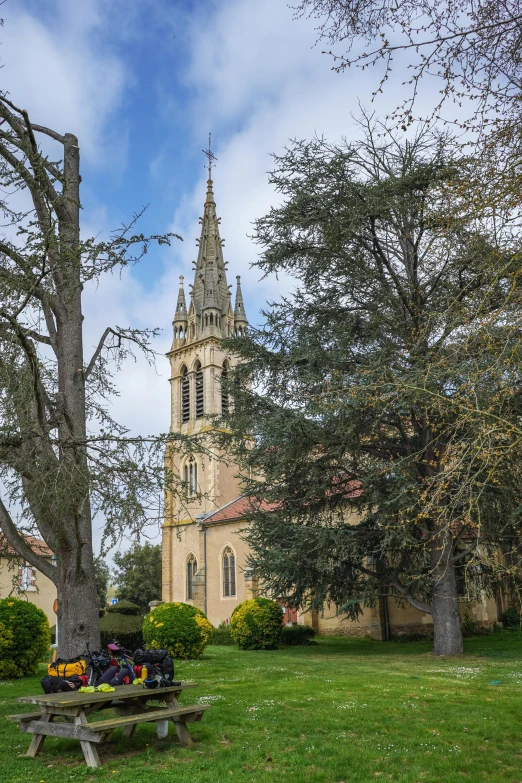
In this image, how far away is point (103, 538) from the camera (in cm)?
745

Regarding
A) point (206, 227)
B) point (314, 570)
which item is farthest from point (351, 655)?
point (206, 227)

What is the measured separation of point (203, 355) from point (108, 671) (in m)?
41.2

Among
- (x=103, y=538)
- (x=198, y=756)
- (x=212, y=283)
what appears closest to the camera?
(x=198, y=756)

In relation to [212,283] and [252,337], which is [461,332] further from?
[212,283]

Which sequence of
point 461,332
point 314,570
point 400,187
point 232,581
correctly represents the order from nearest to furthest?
point 461,332 < point 400,187 < point 314,570 < point 232,581

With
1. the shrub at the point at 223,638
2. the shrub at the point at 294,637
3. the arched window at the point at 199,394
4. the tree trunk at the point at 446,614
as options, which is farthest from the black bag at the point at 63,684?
the arched window at the point at 199,394

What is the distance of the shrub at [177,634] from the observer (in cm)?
1695

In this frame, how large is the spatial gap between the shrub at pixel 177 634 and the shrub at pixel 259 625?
362 centimetres

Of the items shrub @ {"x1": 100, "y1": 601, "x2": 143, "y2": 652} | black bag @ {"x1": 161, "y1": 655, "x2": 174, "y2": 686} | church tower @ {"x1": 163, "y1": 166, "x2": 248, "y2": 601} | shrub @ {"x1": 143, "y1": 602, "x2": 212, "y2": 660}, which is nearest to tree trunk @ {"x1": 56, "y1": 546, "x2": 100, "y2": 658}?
black bag @ {"x1": 161, "y1": 655, "x2": 174, "y2": 686}

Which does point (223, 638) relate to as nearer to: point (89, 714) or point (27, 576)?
point (27, 576)

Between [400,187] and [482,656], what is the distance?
39.1 feet

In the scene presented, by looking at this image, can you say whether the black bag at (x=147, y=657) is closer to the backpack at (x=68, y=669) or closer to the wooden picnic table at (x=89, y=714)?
the wooden picnic table at (x=89, y=714)

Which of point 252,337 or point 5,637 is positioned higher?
point 252,337

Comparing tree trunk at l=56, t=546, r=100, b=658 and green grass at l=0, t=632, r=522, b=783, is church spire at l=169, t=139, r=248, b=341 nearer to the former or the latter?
green grass at l=0, t=632, r=522, b=783
